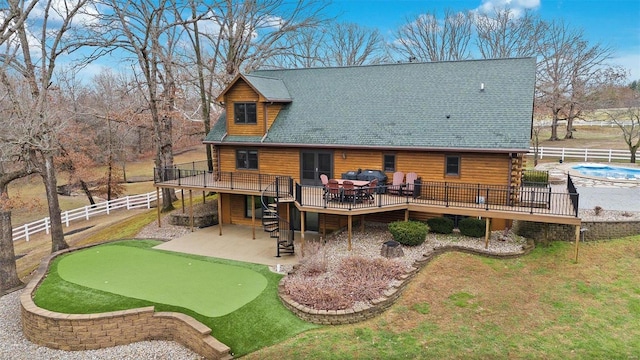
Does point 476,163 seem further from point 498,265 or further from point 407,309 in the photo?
point 407,309

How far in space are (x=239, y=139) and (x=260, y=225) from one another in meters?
4.15

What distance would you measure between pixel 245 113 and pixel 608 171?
2290cm

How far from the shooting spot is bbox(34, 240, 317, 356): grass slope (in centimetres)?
1037

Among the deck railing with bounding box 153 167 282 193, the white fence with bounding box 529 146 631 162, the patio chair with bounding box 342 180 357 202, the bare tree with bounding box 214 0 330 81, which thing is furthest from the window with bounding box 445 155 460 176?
the white fence with bounding box 529 146 631 162

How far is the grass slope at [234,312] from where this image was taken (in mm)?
10367

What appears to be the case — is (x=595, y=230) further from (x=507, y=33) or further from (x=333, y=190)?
(x=507, y=33)

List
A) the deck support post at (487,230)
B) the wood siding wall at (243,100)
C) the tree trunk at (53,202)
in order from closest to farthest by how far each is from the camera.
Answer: the deck support post at (487,230) → the tree trunk at (53,202) → the wood siding wall at (243,100)

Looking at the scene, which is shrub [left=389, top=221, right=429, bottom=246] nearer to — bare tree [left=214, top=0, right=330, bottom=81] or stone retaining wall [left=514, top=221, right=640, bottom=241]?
stone retaining wall [left=514, top=221, right=640, bottom=241]

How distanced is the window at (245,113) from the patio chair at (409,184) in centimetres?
757

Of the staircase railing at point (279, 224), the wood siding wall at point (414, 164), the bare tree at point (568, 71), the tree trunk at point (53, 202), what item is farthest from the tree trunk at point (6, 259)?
the bare tree at point (568, 71)

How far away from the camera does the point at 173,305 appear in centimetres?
1168

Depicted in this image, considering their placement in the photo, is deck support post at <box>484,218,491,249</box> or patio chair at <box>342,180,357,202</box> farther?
patio chair at <box>342,180,357,202</box>

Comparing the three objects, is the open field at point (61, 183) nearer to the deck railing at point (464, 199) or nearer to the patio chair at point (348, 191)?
the deck railing at point (464, 199)

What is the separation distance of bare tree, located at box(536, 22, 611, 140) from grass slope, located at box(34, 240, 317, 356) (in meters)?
36.2
